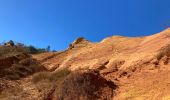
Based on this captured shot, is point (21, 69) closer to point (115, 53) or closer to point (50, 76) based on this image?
point (50, 76)

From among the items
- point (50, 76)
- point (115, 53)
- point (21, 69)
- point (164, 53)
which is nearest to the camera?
point (164, 53)

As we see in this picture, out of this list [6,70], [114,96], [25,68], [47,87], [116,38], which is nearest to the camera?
[114,96]

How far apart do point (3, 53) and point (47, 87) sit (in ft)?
40.0

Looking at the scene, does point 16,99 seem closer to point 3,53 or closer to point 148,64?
point 148,64

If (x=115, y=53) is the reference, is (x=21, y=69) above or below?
below

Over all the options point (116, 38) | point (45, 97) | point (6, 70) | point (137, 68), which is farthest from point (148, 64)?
point (116, 38)

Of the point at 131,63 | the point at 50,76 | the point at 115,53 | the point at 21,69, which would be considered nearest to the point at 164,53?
the point at 131,63

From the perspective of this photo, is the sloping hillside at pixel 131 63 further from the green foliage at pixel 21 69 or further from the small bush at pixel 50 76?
the small bush at pixel 50 76

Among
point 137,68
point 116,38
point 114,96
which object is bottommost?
point 114,96

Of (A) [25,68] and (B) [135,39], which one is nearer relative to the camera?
(A) [25,68]

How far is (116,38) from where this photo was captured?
116 feet

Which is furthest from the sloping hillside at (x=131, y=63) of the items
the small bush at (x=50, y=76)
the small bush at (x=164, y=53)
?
the small bush at (x=50, y=76)

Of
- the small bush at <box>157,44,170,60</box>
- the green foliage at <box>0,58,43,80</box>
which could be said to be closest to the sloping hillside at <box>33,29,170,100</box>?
the small bush at <box>157,44,170,60</box>

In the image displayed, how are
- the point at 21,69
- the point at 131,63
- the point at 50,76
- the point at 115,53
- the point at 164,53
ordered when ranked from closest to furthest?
the point at 164,53 < the point at 131,63 < the point at 50,76 < the point at 21,69 < the point at 115,53
